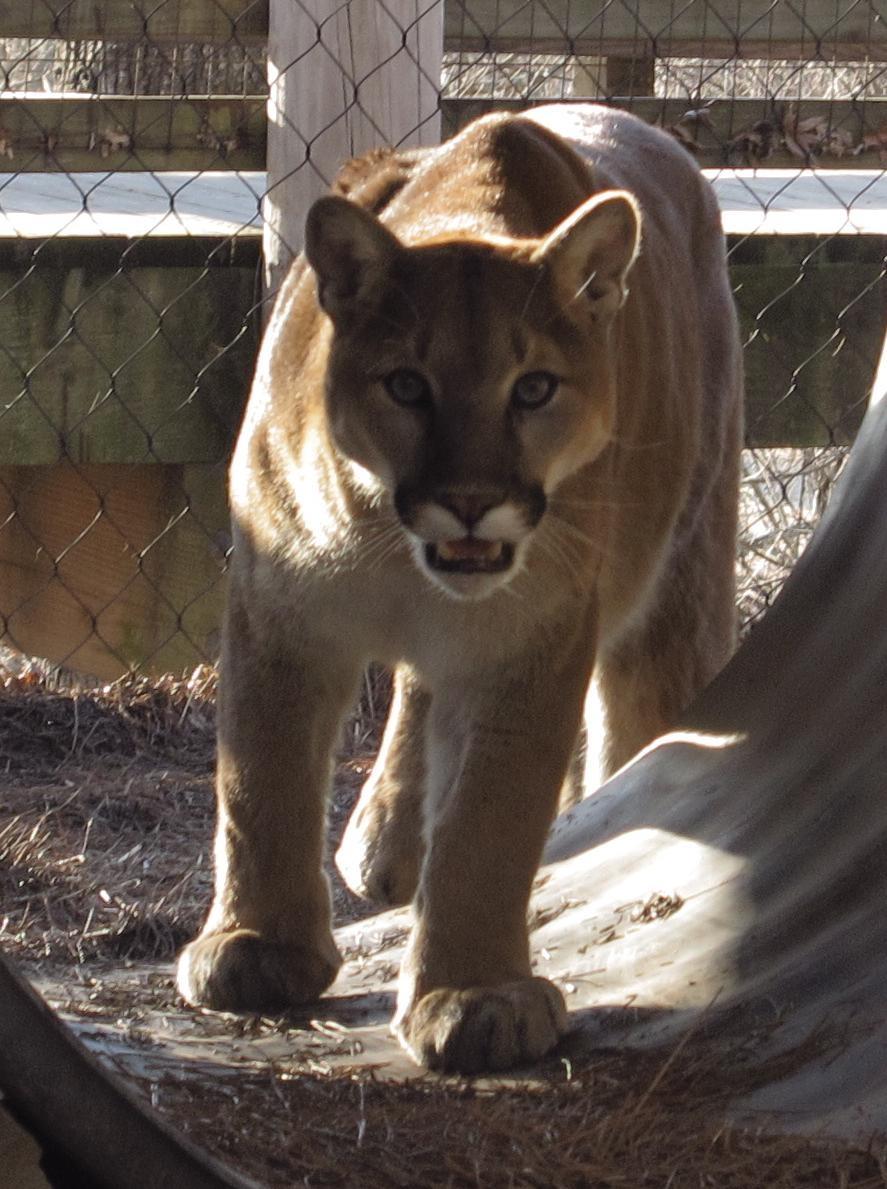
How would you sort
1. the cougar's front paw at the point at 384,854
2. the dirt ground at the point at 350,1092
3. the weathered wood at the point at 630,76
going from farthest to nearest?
the weathered wood at the point at 630,76, the cougar's front paw at the point at 384,854, the dirt ground at the point at 350,1092

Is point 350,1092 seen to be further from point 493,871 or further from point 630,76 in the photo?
point 630,76

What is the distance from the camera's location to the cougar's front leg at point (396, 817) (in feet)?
11.1

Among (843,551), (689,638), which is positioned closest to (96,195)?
(689,638)

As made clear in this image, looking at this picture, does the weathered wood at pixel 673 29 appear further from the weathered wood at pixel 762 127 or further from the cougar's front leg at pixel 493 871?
the cougar's front leg at pixel 493 871

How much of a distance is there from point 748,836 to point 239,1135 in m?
1.04

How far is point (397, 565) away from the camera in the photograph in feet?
8.68

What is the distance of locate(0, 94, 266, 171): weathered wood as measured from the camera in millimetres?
4270

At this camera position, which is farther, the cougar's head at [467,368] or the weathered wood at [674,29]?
the weathered wood at [674,29]

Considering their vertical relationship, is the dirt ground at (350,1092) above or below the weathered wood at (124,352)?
below

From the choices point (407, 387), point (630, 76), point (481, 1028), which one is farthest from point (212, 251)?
point (481, 1028)

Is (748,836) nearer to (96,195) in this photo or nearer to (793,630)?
(793,630)

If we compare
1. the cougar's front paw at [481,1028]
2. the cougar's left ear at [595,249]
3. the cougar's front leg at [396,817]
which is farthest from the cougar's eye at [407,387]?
the cougar's front leg at [396,817]

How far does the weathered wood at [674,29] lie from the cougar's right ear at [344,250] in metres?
2.13

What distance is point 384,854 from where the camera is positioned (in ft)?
11.2
